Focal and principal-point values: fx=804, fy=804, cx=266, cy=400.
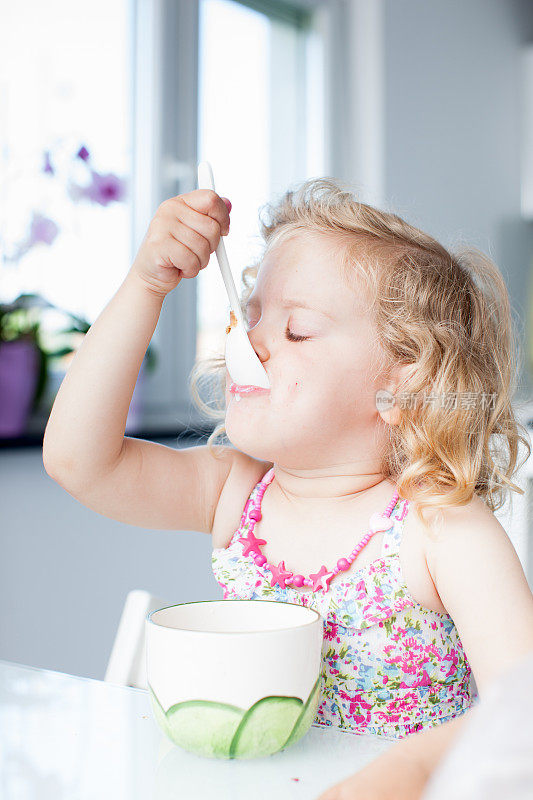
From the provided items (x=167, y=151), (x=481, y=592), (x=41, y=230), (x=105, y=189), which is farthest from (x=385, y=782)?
(x=167, y=151)

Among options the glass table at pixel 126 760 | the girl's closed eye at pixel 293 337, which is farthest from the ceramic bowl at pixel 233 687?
the girl's closed eye at pixel 293 337

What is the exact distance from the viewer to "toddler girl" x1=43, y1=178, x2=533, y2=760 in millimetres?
638

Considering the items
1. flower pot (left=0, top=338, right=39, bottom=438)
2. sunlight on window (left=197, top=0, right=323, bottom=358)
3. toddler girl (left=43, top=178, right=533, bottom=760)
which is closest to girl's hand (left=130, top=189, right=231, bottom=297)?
toddler girl (left=43, top=178, right=533, bottom=760)

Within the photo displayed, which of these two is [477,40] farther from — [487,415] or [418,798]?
[418,798]

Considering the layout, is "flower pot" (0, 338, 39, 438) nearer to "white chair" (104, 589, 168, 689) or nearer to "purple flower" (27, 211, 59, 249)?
"purple flower" (27, 211, 59, 249)

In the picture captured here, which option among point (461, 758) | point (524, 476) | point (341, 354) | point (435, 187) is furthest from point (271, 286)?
point (435, 187)

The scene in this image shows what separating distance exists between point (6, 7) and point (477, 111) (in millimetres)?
1541

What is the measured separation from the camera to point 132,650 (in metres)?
0.66

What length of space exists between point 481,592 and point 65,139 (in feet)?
4.31

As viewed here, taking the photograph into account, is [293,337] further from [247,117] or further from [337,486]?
[247,117]

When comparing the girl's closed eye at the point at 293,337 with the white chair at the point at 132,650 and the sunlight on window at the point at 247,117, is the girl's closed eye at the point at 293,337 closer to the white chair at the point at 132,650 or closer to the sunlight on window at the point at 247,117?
the white chair at the point at 132,650

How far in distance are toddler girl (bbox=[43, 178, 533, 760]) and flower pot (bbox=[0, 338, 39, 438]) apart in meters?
0.76

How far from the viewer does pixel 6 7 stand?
1.47m

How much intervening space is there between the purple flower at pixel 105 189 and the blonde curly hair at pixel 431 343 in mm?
932
